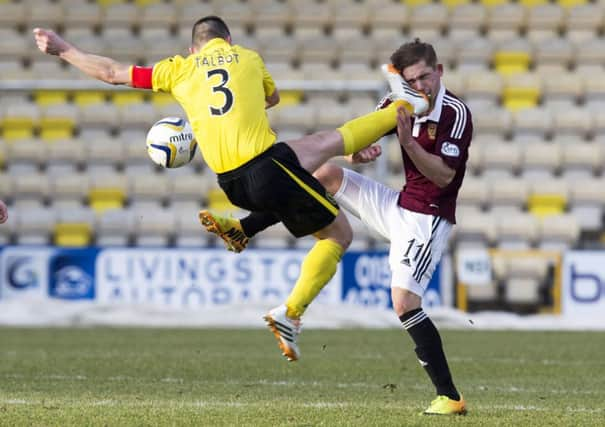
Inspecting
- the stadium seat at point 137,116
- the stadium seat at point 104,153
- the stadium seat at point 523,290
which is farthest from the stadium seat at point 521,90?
the stadium seat at point 104,153

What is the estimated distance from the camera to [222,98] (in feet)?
20.4

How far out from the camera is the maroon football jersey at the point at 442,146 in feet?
21.3

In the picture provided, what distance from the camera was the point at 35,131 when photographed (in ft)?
57.7

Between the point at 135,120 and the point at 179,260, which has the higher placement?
the point at 135,120

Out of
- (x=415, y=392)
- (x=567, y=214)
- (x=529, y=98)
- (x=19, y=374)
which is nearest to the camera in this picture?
(x=415, y=392)

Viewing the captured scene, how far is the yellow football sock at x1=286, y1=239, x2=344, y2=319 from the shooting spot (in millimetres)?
6477

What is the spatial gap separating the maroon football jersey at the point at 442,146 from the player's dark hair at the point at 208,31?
112 centimetres

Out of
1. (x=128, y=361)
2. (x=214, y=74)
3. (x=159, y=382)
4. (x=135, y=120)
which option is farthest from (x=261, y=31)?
(x=214, y=74)

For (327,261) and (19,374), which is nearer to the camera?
(327,261)

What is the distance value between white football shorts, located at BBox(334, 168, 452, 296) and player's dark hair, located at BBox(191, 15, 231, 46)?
111 cm

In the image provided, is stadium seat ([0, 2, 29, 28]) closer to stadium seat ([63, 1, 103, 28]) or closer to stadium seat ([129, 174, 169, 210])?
stadium seat ([63, 1, 103, 28])

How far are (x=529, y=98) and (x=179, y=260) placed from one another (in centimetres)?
623

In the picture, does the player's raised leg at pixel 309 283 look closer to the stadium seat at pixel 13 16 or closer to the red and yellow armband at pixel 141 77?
the red and yellow armband at pixel 141 77

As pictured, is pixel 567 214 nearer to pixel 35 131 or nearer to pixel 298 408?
pixel 35 131
